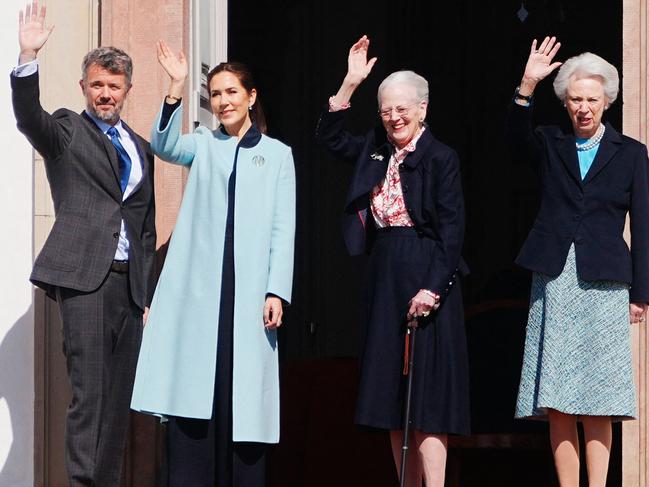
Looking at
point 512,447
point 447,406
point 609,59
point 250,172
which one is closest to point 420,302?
point 447,406

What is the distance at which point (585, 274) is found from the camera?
625 cm

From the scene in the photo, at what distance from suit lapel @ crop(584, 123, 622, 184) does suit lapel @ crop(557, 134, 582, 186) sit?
4cm

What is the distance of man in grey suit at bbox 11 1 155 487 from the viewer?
6285mm

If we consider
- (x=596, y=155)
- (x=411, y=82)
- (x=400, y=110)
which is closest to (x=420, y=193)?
(x=400, y=110)

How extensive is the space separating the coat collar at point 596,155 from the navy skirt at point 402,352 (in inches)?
24.5

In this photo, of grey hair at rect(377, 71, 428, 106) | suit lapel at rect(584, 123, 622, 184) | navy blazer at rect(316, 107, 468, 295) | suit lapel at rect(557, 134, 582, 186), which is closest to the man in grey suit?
navy blazer at rect(316, 107, 468, 295)

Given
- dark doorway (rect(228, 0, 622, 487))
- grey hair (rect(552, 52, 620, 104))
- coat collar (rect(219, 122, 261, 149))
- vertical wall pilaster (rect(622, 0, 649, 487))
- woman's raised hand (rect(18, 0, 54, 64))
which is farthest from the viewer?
dark doorway (rect(228, 0, 622, 487))

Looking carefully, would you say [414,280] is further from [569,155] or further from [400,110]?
[569,155]

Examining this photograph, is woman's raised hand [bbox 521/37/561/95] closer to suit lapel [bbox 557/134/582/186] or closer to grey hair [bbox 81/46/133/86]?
suit lapel [bbox 557/134/582/186]

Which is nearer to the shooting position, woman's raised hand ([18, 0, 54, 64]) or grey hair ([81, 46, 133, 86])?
woman's raised hand ([18, 0, 54, 64])

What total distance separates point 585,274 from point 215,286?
143 cm

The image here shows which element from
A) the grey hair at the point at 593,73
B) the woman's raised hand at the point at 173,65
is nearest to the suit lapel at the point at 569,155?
the grey hair at the point at 593,73

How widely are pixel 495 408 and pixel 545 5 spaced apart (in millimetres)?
3699

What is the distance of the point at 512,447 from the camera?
298 inches
